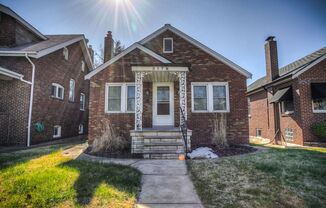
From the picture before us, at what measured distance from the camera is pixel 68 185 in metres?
3.78

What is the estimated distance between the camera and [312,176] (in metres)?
4.46

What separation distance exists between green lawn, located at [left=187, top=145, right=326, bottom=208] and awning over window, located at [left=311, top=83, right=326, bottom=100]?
5536mm

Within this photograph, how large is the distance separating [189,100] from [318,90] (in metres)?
6.84

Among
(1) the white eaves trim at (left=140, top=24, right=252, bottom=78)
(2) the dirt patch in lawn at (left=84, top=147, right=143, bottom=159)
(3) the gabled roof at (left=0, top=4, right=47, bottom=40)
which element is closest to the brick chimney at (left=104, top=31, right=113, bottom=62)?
(1) the white eaves trim at (left=140, top=24, right=252, bottom=78)

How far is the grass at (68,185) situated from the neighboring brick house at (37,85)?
17.7 feet

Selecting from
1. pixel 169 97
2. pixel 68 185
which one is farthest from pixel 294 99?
pixel 68 185

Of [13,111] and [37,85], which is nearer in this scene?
[13,111]

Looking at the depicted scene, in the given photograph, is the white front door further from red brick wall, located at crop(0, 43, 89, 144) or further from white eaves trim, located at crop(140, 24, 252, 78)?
red brick wall, located at crop(0, 43, 89, 144)

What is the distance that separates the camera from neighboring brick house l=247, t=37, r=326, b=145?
33.1 ft

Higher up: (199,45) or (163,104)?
(199,45)

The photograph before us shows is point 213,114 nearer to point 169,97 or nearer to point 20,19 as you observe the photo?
point 169,97

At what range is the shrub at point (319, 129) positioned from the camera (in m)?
9.62

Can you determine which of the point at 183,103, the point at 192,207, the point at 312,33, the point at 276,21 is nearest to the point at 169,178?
the point at 192,207

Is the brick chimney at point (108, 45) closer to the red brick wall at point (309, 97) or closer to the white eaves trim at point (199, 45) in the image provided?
the white eaves trim at point (199, 45)
